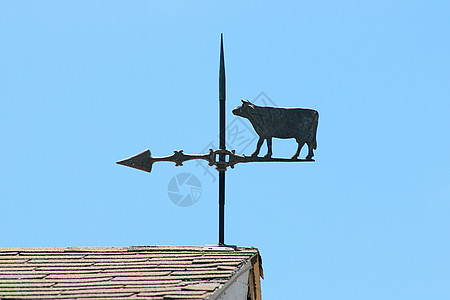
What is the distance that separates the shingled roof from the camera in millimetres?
4723

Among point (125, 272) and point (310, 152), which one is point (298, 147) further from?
point (125, 272)

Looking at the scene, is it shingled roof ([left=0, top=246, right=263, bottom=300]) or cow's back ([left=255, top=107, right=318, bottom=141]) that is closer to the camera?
shingled roof ([left=0, top=246, right=263, bottom=300])

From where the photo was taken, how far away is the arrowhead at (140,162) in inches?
257

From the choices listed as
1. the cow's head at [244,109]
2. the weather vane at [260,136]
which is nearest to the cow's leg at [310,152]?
the weather vane at [260,136]

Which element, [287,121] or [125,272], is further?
[287,121]

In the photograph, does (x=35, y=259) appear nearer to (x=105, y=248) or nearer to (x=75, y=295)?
(x=105, y=248)

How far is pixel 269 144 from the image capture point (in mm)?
6473

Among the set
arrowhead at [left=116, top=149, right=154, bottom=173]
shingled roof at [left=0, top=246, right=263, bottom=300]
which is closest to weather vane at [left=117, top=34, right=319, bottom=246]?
arrowhead at [left=116, top=149, right=154, bottom=173]

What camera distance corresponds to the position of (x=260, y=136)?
6.47 metres

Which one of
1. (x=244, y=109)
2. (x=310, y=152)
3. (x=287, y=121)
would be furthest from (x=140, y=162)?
(x=310, y=152)

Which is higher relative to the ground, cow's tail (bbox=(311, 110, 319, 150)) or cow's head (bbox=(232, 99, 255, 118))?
cow's head (bbox=(232, 99, 255, 118))

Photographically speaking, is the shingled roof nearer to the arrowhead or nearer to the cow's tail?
the arrowhead

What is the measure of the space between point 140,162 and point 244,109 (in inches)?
40.3

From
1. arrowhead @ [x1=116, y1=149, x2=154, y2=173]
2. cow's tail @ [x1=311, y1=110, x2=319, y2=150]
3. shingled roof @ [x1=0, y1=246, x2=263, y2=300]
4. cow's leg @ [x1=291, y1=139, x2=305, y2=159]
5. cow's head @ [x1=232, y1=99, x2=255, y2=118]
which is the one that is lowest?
shingled roof @ [x1=0, y1=246, x2=263, y2=300]
